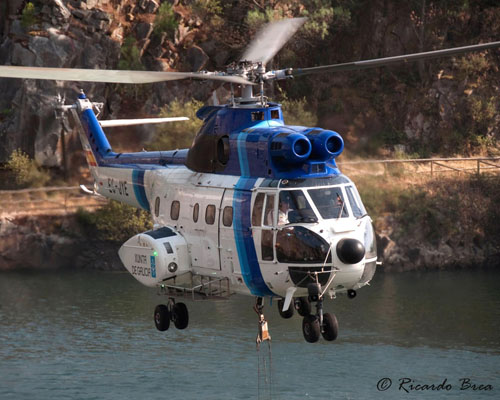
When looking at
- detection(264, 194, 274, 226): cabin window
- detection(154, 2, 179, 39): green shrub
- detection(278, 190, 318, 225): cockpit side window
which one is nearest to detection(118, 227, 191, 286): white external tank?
detection(264, 194, 274, 226): cabin window

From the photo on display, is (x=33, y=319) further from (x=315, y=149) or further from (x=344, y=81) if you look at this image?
(x=315, y=149)

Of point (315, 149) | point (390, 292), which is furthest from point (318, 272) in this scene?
point (390, 292)

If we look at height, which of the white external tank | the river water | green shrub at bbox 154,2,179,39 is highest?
green shrub at bbox 154,2,179,39

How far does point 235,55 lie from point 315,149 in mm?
49337

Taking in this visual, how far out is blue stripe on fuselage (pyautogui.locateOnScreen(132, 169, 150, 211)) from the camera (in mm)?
36188

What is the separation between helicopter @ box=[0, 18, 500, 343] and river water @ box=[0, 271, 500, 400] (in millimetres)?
23230

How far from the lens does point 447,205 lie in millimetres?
72438

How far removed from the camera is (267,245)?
29.8m

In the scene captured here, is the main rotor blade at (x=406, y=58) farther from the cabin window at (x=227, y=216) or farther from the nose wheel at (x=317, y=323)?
the nose wheel at (x=317, y=323)

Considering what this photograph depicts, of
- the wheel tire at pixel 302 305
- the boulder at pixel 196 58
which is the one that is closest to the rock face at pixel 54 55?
the boulder at pixel 196 58

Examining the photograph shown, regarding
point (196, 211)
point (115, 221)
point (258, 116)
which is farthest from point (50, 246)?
point (258, 116)

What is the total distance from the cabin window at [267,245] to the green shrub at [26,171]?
4465 cm

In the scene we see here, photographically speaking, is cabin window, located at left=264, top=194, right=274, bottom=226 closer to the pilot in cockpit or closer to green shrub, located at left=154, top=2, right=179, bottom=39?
the pilot in cockpit

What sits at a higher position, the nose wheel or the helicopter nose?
the helicopter nose
